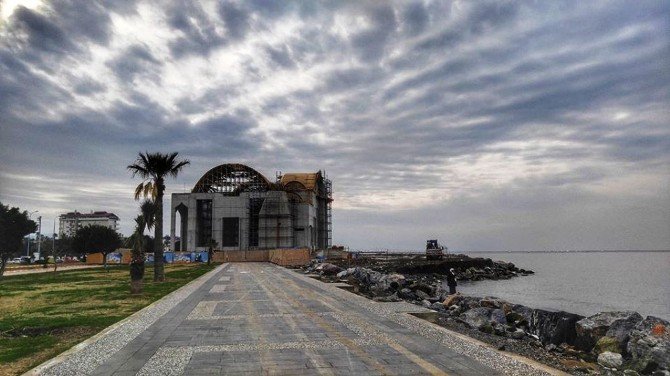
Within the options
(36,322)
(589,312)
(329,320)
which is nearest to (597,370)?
(329,320)

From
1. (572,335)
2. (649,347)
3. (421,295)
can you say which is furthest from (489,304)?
(649,347)

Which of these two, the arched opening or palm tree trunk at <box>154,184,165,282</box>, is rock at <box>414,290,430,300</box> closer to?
palm tree trunk at <box>154,184,165,282</box>

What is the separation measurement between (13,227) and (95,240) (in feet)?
62.2

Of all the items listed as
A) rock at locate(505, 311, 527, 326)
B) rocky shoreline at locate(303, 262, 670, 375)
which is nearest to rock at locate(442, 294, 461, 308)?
rocky shoreline at locate(303, 262, 670, 375)

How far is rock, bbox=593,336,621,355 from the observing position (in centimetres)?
1370

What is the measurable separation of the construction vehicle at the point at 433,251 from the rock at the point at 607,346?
9920cm

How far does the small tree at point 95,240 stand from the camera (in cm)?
7531

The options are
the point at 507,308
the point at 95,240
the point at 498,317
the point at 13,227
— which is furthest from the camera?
the point at 95,240

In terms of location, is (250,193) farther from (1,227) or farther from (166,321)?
(166,321)

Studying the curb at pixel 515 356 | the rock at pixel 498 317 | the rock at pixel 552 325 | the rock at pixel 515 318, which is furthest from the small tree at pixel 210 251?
the curb at pixel 515 356

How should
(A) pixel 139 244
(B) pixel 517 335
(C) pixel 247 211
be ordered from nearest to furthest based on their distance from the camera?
(B) pixel 517 335
(A) pixel 139 244
(C) pixel 247 211

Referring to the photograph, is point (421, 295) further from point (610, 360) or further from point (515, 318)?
point (610, 360)

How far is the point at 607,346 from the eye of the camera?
45.5ft

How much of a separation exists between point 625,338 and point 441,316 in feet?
18.3
